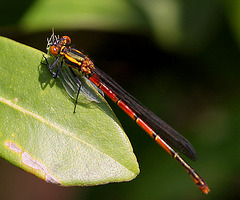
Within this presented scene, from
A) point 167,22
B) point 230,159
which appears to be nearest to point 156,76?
point 167,22

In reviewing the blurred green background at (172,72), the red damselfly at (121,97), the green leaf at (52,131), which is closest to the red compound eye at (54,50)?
the red damselfly at (121,97)

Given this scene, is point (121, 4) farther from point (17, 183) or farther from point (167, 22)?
point (17, 183)

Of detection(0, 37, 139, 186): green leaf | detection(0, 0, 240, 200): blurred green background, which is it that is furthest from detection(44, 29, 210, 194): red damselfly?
detection(0, 0, 240, 200): blurred green background

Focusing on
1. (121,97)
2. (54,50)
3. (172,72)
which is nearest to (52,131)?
(54,50)

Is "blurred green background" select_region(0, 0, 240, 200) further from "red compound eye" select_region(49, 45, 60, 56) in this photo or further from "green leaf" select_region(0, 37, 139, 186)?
"green leaf" select_region(0, 37, 139, 186)

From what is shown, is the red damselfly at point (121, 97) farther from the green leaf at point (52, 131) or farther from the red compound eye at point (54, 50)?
the green leaf at point (52, 131)

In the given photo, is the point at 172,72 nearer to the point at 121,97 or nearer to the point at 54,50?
the point at 121,97
